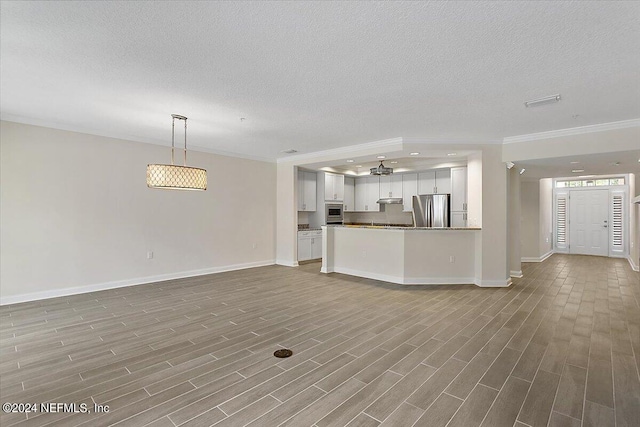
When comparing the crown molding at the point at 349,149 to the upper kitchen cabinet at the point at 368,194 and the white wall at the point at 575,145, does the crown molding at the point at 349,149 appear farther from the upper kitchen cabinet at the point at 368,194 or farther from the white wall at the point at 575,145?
the upper kitchen cabinet at the point at 368,194

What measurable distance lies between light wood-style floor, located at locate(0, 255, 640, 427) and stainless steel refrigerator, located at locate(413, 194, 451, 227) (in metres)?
2.99

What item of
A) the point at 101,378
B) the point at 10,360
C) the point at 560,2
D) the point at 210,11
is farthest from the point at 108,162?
the point at 560,2

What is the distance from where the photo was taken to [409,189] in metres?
8.60

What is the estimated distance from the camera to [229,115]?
14.0 ft

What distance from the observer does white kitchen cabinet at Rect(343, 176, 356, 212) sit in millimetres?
9570

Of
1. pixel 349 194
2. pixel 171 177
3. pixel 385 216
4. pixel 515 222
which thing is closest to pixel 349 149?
pixel 349 194

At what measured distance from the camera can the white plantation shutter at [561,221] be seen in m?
10.5

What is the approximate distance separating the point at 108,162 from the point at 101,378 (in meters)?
4.08

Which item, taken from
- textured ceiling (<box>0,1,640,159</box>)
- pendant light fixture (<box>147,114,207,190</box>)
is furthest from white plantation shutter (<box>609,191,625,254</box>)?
pendant light fixture (<box>147,114,207,190</box>)

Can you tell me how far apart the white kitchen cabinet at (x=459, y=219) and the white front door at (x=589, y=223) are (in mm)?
5953

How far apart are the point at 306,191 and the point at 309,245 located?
1514mm

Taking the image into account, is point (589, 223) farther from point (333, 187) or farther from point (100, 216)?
point (100, 216)

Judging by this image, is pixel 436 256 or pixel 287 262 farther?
pixel 287 262

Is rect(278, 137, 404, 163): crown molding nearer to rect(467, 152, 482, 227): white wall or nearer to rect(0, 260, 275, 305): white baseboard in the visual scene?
rect(467, 152, 482, 227): white wall
